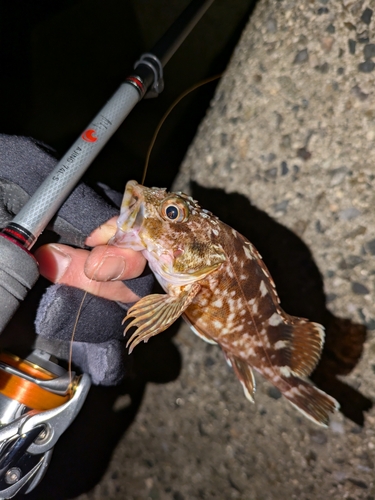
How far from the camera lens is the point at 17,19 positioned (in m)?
2.43

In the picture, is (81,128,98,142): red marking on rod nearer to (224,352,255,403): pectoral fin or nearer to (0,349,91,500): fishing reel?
(0,349,91,500): fishing reel

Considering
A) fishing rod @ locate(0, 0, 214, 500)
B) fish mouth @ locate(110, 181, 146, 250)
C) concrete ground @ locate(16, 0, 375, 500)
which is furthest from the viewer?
concrete ground @ locate(16, 0, 375, 500)

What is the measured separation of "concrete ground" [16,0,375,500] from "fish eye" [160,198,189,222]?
2.93ft

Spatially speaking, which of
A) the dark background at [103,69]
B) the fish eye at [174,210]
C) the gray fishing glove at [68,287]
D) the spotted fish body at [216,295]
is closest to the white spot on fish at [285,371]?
the spotted fish body at [216,295]

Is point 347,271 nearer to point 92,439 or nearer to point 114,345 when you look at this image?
point 114,345

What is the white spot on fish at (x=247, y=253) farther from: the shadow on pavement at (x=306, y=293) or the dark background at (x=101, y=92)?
the dark background at (x=101, y=92)

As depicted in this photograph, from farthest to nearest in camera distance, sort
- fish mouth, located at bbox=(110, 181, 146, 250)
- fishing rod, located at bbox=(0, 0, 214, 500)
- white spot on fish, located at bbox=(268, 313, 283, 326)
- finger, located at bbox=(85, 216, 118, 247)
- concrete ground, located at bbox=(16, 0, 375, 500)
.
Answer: concrete ground, located at bbox=(16, 0, 375, 500)
white spot on fish, located at bbox=(268, 313, 283, 326)
finger, located at bbox=(85, 216, 118, 247)
fish mouth, located at bbox=(110, 181, 146, 250)
fishing rod, located at bbox=(0, 0, 214, 500)

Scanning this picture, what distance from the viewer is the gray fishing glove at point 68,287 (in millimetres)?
1367

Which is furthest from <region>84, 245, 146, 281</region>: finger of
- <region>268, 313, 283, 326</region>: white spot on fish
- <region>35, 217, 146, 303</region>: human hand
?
<region>268, 313, 283, 326</region>: white spot on fish

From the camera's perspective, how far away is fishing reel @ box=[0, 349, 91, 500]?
1160mm

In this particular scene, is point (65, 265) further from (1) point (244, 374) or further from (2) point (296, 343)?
(2) point (296, 343)

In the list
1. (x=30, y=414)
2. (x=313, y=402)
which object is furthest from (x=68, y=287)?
(x=313, y=402)

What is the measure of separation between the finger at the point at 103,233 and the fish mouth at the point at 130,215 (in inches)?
4.1

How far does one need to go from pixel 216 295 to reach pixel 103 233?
1.71 feet
